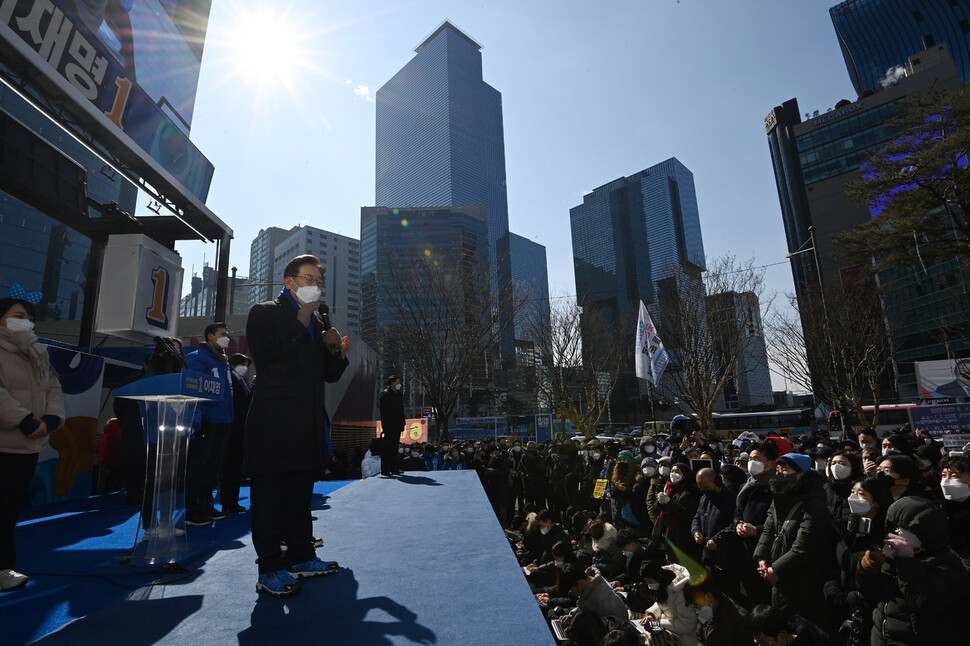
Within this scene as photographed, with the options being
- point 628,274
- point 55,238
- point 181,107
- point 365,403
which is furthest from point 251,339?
point 628,274

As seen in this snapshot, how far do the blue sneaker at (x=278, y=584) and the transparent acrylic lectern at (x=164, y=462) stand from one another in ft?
3.50

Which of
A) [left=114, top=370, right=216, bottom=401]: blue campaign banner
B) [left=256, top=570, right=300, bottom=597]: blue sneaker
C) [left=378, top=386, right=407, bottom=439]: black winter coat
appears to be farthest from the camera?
[left=378, top=386, right=407, bottom=439]: black winter coat

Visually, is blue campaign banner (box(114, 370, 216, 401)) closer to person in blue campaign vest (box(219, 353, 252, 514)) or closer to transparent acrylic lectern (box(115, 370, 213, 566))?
transparent acrylic lectern (box(115, 370, 213, 566))

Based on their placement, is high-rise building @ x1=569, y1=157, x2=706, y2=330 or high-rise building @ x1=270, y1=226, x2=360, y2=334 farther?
high-rise building @ x1=270, y1=226, x2=360, y2=334

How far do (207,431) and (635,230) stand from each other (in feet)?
358

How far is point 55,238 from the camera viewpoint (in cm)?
6322

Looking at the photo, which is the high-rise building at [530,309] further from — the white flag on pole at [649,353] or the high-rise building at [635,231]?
the high-rise building at [635,231]

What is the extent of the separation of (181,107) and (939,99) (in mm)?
18977

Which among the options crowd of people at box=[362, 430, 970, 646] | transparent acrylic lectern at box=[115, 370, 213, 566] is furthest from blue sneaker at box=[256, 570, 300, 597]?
crowd of people at box=[362, 430, 970, 646]

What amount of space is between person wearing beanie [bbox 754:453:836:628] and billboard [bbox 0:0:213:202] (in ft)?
32.8

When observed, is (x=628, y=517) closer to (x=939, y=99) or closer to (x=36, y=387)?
(x=36, y=387)

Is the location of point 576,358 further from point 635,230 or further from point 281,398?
point 635,230

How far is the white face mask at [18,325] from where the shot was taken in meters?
2.96

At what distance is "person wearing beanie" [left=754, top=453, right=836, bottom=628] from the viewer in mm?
3871
